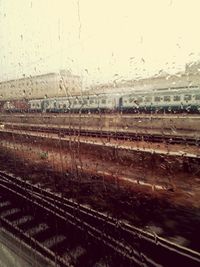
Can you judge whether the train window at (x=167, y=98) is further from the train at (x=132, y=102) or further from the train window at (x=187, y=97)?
the train window at (x=187, y=97)

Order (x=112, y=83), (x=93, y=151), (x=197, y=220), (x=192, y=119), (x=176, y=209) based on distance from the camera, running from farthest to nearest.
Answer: (x=112, y=83), (x=192, y=119), (x=93, y=151), (x=176, y=209), (x=197, y=220)

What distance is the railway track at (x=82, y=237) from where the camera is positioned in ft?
16.0

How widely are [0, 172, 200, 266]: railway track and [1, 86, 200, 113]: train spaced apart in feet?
51.7

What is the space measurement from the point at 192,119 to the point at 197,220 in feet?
40.6

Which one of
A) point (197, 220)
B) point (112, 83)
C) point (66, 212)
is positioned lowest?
point (197, 220)

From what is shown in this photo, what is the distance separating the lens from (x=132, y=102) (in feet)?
80.5

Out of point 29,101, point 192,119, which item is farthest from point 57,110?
point 192,119

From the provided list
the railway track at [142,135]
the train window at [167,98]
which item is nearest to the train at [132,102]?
the train window at [167,98]

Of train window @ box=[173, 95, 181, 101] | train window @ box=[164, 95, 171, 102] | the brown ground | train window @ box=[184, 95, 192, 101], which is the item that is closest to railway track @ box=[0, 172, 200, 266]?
the brown ground

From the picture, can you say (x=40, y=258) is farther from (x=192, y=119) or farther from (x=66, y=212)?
(x=192, y=119)

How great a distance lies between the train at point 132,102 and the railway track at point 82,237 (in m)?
15.8

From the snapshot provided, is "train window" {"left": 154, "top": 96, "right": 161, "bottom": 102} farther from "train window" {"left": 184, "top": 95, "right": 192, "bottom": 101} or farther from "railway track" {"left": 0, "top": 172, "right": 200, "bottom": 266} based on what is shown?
"railway track" {"left": 0, "top": 172, "right": 200, "bottom": 266}

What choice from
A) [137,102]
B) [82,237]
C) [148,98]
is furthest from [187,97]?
[82,237]

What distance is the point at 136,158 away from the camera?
1109 cm
